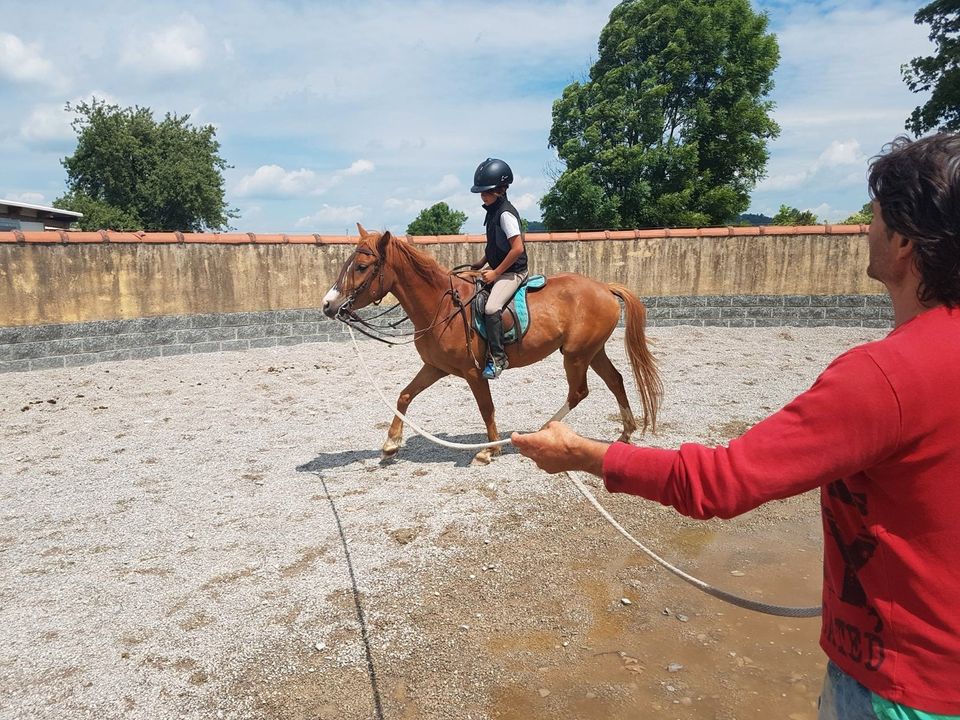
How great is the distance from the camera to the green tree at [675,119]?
2358 cm

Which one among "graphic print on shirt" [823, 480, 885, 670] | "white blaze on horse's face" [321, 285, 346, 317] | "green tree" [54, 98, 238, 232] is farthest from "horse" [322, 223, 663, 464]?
"green tree" [54, 98, 238, 232]

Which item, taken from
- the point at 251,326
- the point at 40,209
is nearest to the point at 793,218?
the point at 251,326

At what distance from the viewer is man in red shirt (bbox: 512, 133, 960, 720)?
3.62 ft

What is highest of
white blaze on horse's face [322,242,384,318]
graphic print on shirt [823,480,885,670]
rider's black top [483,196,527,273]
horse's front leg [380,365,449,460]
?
rider's black top [483,196,527,273]

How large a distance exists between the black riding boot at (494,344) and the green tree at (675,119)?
65.1 feet

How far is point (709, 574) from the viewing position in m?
4.00

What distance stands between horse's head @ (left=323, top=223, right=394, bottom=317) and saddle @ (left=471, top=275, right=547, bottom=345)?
87 cm

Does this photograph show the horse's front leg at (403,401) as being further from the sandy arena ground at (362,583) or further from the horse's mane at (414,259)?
the horse's mane at (414,259)

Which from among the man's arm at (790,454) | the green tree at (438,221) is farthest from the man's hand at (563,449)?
the green tree at (438,221)

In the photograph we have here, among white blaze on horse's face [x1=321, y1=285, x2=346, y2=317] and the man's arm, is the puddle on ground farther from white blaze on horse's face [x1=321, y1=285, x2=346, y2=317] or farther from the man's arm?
white blaze on horse's face [x1=321, y1=285, x2=346, y2=317]

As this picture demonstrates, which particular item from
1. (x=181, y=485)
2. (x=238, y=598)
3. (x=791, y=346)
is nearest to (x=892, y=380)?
(x=238, y=598)

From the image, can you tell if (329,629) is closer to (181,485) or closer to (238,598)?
(238,598)

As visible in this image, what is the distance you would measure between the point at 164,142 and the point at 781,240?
3582 centimetres

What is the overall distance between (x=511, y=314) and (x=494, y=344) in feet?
1.14
